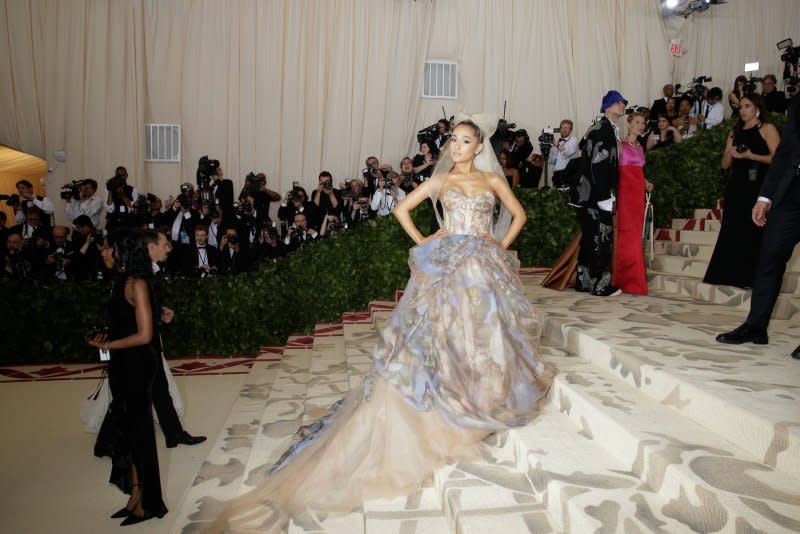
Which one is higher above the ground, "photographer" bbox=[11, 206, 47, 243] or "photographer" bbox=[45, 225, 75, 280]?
"photographer" bbox=[11, 206, 47, 243]

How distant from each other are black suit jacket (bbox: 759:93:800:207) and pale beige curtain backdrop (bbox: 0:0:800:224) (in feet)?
27.9

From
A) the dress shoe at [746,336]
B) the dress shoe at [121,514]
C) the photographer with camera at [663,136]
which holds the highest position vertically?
the photographer with camera at [663,136]

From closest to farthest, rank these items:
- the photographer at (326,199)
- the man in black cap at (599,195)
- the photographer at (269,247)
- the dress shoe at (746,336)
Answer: the dress shoe at (746,336) < the man in black cap at (599,195) < the photographer at (269,247) < the photographer at (326,199)

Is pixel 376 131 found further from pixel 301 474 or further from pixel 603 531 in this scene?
pixel 603 531

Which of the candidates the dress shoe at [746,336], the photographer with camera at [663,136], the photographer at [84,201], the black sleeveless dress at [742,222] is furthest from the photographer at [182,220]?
the dress shoe at [746,336]

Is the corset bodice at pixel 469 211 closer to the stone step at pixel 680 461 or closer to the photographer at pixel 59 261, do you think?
the stone step at pixel 680 461

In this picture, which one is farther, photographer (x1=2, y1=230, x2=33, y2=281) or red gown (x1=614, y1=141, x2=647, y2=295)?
photographer (x1=2, y1=230, x2=33, y2=281)

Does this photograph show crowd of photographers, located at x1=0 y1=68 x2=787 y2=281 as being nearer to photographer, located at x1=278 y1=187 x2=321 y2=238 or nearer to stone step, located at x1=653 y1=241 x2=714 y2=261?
photographer, located at x1=278 y1=187 x2=321 y2=238

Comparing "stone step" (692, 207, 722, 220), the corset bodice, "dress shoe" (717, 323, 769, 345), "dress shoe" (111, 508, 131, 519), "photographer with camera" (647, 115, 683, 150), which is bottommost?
"dress shoe" (111, 508, 131, 519)

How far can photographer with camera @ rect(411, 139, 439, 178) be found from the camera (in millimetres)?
8379

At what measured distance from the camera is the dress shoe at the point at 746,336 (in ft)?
11.1

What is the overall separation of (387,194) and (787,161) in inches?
232

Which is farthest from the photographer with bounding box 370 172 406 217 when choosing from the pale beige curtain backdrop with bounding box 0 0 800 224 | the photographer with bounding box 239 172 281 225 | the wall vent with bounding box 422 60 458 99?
the wall vent with bounding box 422 60 458 99

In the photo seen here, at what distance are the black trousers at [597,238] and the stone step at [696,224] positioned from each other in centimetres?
123
